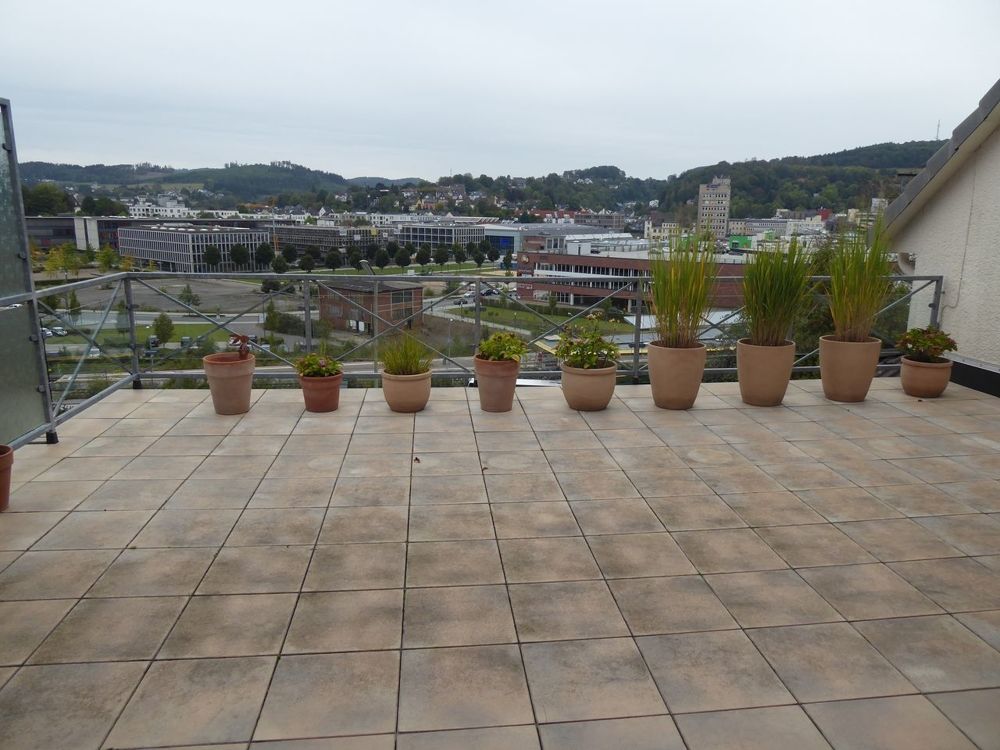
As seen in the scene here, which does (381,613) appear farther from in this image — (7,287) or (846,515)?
(7,287)

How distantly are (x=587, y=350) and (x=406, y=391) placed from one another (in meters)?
1.47

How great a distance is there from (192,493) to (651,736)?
9.07 feet

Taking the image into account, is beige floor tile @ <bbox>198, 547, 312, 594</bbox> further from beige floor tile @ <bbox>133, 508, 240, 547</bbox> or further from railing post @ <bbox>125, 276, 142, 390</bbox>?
railing post @ <bbox>125, 276, 142, 390</bbox>

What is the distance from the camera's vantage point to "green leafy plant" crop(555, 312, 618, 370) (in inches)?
215

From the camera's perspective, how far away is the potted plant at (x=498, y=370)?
17.5 ft

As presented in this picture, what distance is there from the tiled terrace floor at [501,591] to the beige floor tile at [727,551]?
2cm

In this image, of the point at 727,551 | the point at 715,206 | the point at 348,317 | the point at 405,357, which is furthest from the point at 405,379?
the point at 715,206

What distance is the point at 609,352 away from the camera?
5.52m

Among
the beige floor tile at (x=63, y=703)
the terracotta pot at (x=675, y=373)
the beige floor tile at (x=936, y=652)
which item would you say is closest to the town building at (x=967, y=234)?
the terracotta pot at (x=675, y=373)

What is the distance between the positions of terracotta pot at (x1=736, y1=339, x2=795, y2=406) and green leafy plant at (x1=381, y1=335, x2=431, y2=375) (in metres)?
2.56

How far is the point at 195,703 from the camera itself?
6.63 feet

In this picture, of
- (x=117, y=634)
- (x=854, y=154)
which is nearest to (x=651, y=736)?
(x=117, y=634)

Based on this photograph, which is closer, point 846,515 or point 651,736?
point 651,736

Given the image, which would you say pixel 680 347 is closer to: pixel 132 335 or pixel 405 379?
pixel 405 379
